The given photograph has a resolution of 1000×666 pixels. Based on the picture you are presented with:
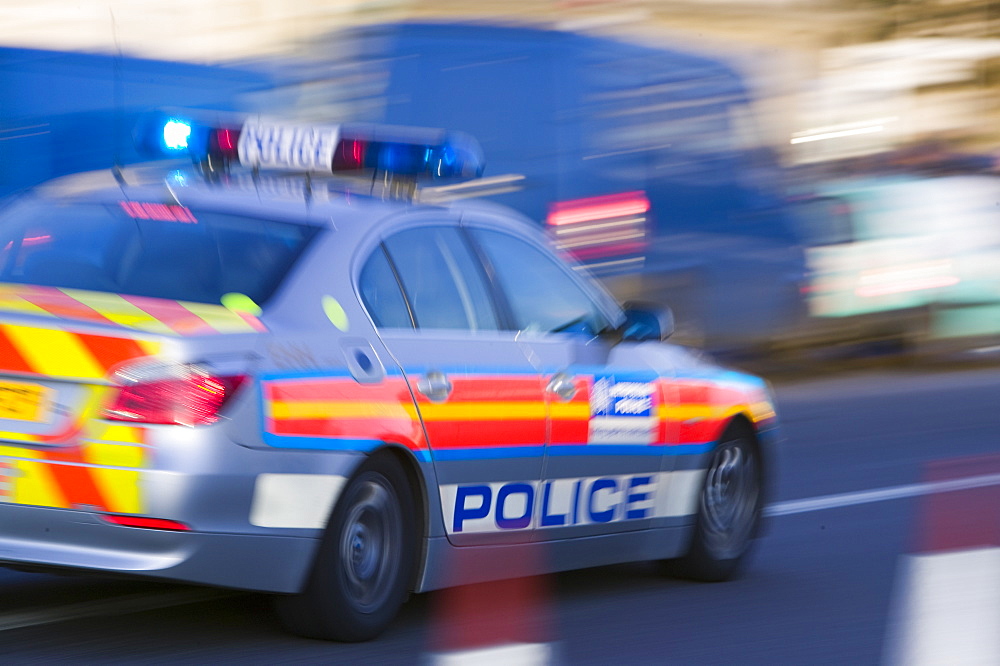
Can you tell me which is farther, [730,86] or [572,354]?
[730,86]

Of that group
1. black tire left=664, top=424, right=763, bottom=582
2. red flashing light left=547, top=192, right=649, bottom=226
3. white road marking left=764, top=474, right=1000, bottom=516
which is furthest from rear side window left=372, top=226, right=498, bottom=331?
red flashing light left=547, top=192, right=649, bottom=226

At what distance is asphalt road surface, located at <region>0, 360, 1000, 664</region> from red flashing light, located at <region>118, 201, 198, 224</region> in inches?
48.7

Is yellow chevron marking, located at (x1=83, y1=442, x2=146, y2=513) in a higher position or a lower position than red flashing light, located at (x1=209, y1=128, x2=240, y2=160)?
lower

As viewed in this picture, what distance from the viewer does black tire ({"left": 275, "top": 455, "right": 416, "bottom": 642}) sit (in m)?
5.48

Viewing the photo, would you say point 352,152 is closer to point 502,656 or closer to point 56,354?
point 56,354

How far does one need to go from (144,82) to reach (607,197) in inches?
134

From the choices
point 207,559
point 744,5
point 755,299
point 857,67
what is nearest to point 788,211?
point 755,299

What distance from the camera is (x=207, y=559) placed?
514cm

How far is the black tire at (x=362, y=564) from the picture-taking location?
18.0ft

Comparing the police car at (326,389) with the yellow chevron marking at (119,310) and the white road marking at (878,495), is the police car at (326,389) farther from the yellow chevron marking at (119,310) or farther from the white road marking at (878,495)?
the white road marking at (878,495)

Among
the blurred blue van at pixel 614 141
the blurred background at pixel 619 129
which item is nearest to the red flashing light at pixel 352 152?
the blurred background at pixel 619 129

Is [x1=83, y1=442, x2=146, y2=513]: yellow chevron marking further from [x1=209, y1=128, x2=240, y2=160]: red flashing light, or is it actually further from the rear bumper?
[x1=209, y1=128, x2=240, y2=160]: red flashing light

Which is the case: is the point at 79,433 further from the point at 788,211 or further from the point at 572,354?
the point at 788,211

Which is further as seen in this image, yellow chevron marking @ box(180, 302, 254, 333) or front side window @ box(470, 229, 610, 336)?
front side window @ box(470, 229, 610, 336)
